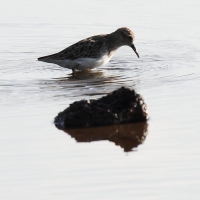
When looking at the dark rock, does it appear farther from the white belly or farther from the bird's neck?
the bird's neck

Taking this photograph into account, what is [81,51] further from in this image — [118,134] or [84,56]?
[118,134]

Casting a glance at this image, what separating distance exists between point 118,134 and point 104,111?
0.36 meters

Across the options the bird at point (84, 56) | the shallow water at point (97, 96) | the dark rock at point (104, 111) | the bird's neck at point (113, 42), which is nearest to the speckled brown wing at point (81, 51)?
the bird at point (84, 56)

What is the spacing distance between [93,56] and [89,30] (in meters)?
3.10

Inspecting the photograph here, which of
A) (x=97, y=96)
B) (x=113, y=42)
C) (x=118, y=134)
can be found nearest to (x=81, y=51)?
(x=113, y=42)

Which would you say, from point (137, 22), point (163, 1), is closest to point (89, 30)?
point (137, 22)

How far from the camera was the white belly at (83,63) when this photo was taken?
13.2 meters

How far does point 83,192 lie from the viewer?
7.10m

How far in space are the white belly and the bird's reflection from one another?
3922mm

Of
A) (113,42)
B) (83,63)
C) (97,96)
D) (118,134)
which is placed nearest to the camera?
(118,134)

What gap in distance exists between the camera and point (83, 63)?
13258 mm

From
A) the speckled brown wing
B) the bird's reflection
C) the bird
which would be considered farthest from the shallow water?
the speckled brown wing

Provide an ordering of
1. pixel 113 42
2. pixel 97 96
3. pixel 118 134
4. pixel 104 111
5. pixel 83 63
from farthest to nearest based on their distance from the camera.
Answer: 1. pixel 113 42
2. pixel 83 63
3. pixel 97 96
4. pixel 104 111
5. pixel 118 134

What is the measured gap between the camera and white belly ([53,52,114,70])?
13180 millimetres
